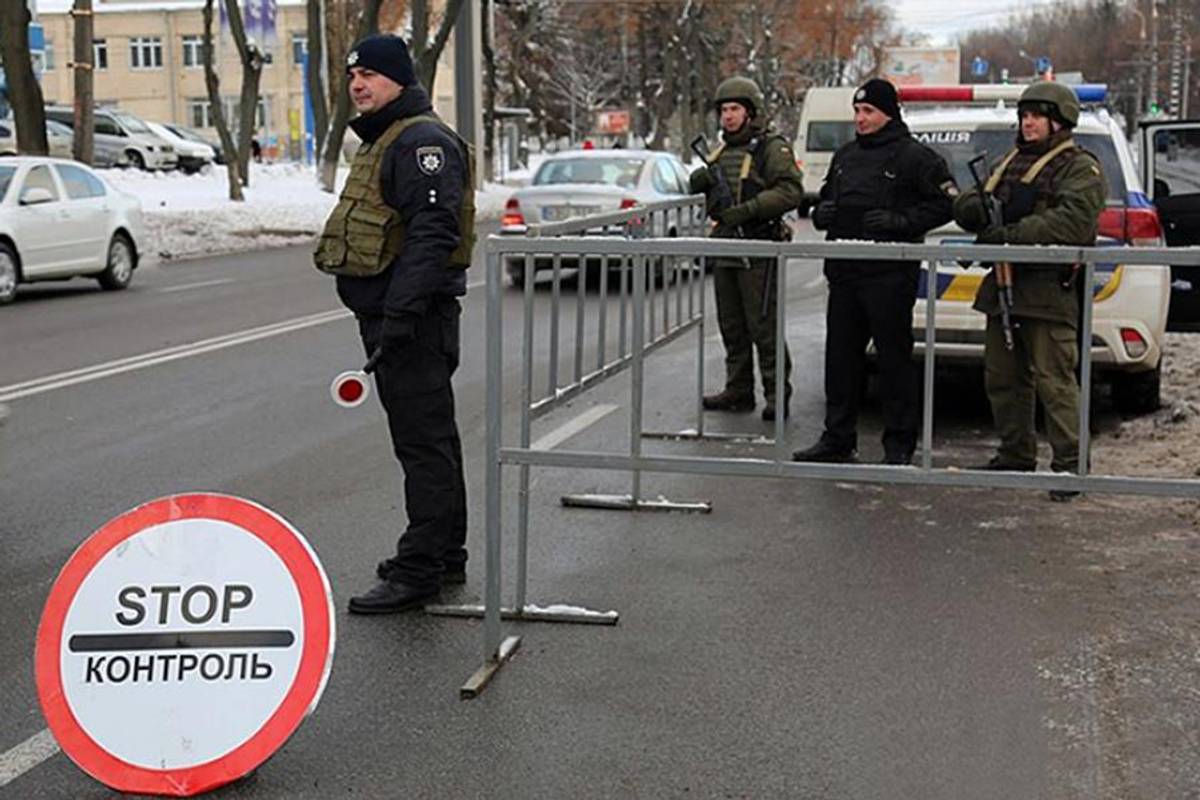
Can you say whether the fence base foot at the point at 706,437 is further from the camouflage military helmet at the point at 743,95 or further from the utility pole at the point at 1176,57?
the utility pole at the point at 1176,57

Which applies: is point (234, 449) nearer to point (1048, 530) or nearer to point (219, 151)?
point (1048, 530)

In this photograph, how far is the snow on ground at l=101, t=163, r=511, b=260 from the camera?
27938mm

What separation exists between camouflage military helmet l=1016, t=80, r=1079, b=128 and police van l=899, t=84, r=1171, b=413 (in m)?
1.16

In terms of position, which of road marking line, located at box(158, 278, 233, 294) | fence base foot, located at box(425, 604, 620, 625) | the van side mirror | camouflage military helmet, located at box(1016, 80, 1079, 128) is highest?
camouflage military helmet, located at box(1016, 80, 1079, 128)

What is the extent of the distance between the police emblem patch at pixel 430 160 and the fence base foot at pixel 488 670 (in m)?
1.63

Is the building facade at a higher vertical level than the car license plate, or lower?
higher

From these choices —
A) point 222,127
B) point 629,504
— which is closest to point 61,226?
point 629,504

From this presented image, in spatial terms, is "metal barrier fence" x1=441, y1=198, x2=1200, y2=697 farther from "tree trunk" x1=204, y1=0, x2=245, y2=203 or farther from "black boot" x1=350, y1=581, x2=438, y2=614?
"tree trunk" x1=204, y1=0, x2=245, y2=203

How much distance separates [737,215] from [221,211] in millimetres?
23739

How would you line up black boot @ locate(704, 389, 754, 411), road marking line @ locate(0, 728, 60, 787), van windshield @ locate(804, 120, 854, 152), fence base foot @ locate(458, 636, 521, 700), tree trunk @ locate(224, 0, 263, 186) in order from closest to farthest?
1. road marking line @ locate(0, 728, 60, 787)
2. fence base foot @ locate(458, 636, 521, 700)
3. black boot @ locate(704, 389, 754, 411)
4. tree trunk @ locate(224, 0, 263, 186)
5. van windshield @ locate(804, 120, 854, 152)

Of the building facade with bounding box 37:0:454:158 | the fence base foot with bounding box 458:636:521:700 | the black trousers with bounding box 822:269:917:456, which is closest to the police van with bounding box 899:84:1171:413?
the black trousers with bounding box 822:269:917:456

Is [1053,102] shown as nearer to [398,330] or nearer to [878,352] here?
[878,352]

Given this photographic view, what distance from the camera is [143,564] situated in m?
4.49

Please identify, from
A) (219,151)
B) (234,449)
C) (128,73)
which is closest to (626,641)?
(234,449)
